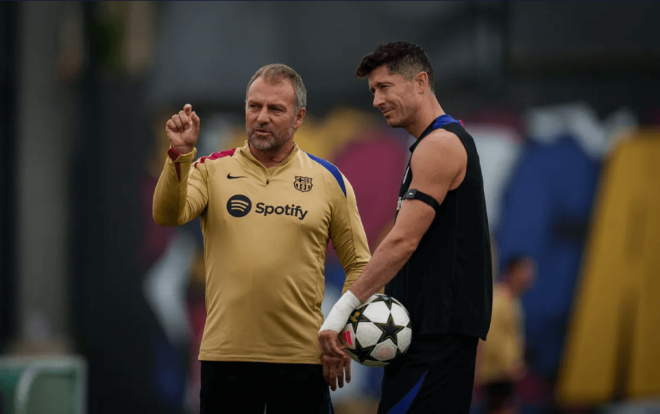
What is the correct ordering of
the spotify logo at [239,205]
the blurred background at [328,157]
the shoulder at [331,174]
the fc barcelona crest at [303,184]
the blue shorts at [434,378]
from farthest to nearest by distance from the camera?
1. the blurred background at [328,157]
2. the shoulder at [331,174]
3. the fc barcelona crest at [303,184]
4. the spotify logo at [239,205]
5. the blue shorts at [434,378]

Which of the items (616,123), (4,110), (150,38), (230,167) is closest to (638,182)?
(616,123)

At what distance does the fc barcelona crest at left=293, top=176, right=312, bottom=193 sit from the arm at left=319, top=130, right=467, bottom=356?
0.58 meters

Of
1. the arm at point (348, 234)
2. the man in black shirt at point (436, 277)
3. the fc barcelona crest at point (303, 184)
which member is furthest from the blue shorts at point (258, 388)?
the fc barcelona crest at point (303, 184)

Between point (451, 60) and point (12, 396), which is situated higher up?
point (451, 60)

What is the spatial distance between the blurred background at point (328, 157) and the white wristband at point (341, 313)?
208 inches

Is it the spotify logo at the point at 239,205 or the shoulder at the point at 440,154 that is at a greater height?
the shoulder at the point at 440,154

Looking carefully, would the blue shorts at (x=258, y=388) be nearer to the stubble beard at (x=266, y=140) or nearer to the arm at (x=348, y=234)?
the arm at (x=348, y=234)

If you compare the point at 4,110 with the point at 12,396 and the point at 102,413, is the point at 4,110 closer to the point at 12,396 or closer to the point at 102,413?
the point at 102,413

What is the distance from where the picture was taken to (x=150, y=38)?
8.67 metres

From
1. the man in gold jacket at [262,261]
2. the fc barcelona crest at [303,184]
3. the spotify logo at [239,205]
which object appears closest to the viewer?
the man in gold jacket at [262,261]

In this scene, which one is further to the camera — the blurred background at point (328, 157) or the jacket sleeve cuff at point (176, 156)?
the blurred background at point (328, 157)

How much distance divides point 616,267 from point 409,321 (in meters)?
6.20

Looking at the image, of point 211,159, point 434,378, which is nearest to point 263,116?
point 211,159

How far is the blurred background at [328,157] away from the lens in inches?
337
